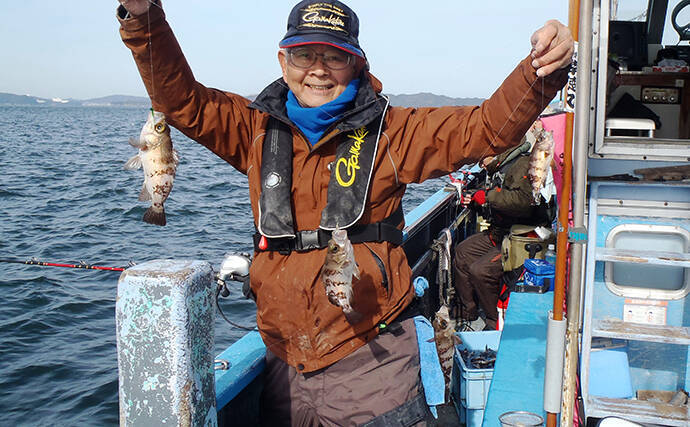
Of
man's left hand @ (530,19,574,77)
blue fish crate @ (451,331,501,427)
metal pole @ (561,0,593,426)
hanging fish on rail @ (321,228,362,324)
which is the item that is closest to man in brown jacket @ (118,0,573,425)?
hanging fish on rail @ (321,228,362,324)

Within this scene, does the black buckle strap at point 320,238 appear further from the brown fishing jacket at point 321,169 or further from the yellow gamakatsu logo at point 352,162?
the yellow gamakatsu logo at point 352,162

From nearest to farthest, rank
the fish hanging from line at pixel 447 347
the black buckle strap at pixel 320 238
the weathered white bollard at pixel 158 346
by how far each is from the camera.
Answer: the weathered white bollard at pixel 158 346 < the black buckle strap at pixel 320 238 < the fish hanging from line at pixel 447 347

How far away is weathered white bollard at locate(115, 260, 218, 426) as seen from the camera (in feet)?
7.76

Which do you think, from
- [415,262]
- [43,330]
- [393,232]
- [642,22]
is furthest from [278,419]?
[43,330]

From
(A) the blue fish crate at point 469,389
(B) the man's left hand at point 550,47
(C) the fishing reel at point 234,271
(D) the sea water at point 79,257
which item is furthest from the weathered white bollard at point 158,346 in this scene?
(D) the sea water at point 79,257

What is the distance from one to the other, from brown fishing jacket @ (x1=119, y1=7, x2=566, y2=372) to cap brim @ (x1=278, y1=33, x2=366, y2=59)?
0.23m

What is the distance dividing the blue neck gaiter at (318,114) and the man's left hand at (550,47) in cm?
88

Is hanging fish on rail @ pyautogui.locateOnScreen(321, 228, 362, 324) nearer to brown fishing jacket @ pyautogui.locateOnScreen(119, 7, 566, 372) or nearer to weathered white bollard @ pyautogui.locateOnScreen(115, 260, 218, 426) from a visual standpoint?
brown fishing jacket @ pyautogui.locateOnScreen(119, 7, 566, 372)

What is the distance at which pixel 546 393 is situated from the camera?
2.73m

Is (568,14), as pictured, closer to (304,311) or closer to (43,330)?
(304,311)

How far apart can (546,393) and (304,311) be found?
3.74 feet

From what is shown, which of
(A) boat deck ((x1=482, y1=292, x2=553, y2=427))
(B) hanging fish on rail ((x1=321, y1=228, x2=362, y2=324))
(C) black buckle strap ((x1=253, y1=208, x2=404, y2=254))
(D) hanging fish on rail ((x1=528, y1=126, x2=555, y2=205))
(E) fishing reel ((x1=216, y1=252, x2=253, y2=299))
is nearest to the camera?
(B) hanging fish on rail ((x1=321, y1=228, x2=362, y2=324))

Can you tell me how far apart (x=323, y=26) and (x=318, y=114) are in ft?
1.33

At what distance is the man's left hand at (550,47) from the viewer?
8.03 feet
